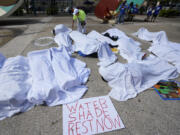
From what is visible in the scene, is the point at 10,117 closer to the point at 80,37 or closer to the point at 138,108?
the point at 138,108

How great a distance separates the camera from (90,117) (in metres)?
1.71

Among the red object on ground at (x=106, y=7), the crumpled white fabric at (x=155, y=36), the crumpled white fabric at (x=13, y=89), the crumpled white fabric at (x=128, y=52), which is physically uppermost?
the red object on ground at (x=106, y=7)

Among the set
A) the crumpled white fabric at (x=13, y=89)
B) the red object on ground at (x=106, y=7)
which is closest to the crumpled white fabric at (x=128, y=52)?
the crumpled white fabric at (x=13, y=89)

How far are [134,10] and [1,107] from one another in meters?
12.1

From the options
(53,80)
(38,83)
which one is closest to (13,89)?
(38,83)

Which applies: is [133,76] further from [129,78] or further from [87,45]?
[87,45]

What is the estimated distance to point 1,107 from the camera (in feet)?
5.49

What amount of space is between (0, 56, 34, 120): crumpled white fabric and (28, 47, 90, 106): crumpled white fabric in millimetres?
134

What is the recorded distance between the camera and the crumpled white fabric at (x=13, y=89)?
166 centimetres

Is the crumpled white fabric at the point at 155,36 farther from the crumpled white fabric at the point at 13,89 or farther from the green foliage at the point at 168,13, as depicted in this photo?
the green foliage at the point at 168,13

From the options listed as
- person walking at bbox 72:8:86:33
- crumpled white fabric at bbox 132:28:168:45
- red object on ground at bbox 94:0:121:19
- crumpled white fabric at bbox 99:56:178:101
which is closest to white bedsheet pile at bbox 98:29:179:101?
crumpled white fabric at bbox 99:56:178:101

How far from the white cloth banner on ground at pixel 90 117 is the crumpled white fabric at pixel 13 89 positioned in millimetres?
770

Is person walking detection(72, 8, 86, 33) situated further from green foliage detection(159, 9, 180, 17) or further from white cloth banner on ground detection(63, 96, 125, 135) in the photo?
green foliage detection(159, 9, 180, 17)

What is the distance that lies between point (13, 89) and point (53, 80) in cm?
69
